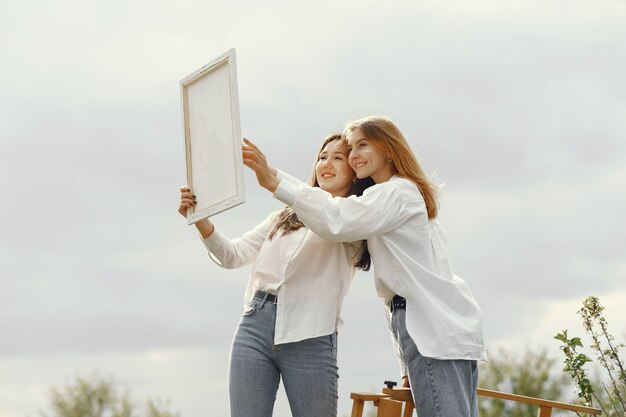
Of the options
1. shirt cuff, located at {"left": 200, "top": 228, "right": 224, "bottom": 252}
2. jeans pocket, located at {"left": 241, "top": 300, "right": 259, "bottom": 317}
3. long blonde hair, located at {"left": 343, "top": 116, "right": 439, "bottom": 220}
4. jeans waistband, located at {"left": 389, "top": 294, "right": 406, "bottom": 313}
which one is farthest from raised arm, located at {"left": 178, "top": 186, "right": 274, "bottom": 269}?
jeans waistband, located at {"left": 389, "top": 294, "right": 406, "bottom": 313}

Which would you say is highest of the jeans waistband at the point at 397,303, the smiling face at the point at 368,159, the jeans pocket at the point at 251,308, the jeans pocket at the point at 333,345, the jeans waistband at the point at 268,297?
the smiling face at the point at 368,159

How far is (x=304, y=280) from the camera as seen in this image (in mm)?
3238

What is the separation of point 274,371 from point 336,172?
797 millimetres

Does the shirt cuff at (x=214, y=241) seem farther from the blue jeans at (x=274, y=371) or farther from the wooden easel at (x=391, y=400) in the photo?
the wooden easel at (x=391, y=400)

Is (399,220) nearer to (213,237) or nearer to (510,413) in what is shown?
(213,237)

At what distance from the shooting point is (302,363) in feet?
10.4

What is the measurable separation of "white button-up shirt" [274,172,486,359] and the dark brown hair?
189 mm

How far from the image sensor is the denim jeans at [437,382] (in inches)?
113

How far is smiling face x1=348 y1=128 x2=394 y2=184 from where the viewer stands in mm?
3197

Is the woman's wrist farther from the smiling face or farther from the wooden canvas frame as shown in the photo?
the smiling face

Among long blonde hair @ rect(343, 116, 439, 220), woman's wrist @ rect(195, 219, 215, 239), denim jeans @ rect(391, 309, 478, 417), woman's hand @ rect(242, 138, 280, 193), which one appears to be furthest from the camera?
woman's wrist @ rect(195, 219, 215, 239)

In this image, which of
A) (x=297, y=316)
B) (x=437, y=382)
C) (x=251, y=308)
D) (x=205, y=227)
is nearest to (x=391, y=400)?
(x=437, y=382)

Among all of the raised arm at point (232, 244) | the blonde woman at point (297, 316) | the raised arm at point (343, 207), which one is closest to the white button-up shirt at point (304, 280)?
the blonde woman at point (297, 316)

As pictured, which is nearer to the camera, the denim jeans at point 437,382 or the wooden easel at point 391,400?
the denim jeans at point 437,382
